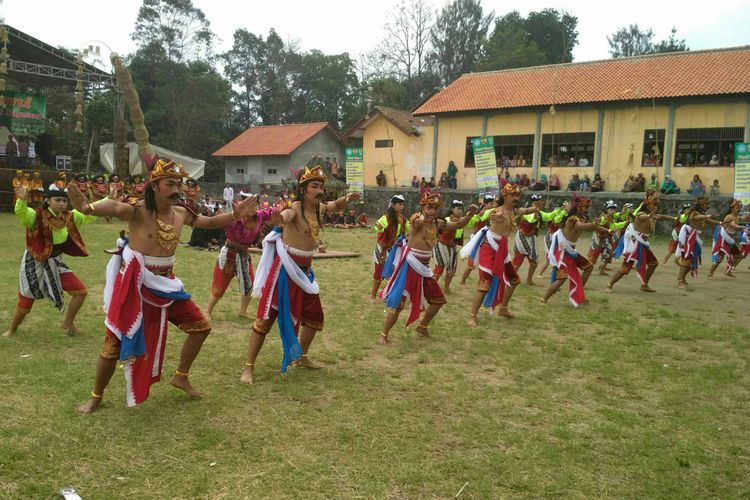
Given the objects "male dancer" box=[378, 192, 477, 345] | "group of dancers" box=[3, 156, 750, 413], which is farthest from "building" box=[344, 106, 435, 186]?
"male dancer" box=[378, 192, 477, 345]

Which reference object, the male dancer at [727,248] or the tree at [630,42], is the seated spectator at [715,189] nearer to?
the male dancer at [727,248]

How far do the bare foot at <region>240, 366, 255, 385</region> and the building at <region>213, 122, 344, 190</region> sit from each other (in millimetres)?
33636

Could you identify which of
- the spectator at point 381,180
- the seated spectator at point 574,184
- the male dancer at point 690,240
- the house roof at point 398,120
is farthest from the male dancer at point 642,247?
the spectator at point 381,180

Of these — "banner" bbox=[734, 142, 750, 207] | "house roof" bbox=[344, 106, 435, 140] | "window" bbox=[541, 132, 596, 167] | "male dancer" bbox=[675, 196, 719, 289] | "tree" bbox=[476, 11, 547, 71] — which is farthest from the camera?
"tree" bbox=[476, 11, 547, 71]

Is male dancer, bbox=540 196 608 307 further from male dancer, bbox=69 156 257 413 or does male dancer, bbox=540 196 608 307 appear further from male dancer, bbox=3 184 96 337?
male dancer, bbox=3 184 96 337

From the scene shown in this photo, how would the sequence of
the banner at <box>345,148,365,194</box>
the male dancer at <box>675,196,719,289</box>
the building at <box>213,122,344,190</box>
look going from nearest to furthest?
the male dancer at <box>675,196,719,289</box> < the banner at <box>345,148,365,194</box> < the building at <box>213,122,344,190</box>

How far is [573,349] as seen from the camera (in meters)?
7.43

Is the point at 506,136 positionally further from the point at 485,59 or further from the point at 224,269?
the point at 485,59

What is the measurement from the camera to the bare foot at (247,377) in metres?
5.64

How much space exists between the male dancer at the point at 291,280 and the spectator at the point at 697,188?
21015mm

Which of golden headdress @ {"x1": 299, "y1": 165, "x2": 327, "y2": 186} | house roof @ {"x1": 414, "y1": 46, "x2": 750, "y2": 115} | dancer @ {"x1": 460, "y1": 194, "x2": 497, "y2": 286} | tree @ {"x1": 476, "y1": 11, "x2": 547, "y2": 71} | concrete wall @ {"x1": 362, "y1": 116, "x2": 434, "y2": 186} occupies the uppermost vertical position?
tree @ {"x1": 476, "y1": 11, "x2": 547, "y2": 71}

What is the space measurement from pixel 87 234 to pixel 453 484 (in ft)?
56.1

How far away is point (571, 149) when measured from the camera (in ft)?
90.9

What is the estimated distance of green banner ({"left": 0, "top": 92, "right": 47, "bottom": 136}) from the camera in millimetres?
28078
